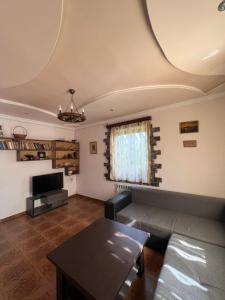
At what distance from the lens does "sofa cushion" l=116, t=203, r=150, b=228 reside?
2.31 metres

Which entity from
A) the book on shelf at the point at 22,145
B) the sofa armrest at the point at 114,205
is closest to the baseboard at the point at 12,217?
the book on shelf at the point at 22,145

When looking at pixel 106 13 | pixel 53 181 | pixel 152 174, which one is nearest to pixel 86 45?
pixel 106 13

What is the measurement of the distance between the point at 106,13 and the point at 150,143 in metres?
2.54

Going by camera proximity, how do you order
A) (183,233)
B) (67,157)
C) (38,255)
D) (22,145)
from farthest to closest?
(67,157) < (22,145) < (38,255) < (183,233)

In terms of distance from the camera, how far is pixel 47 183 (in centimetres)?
385

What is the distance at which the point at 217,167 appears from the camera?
2543mm

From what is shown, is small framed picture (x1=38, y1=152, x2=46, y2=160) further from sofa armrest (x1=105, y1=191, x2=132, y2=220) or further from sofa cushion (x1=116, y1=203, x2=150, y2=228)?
sofa cushion (x1=116, y1=203, x2=150, y2=228)

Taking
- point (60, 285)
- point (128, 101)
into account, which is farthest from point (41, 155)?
point (60, 285)

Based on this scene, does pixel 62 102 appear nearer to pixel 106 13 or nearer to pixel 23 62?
pixel 23 62

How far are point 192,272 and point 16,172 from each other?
3.90m

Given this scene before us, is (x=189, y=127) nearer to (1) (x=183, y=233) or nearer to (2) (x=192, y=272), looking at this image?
(1) (x=183, y=233)

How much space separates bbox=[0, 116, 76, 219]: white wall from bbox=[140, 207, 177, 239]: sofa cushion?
3113mm

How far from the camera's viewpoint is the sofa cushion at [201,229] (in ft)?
5.67

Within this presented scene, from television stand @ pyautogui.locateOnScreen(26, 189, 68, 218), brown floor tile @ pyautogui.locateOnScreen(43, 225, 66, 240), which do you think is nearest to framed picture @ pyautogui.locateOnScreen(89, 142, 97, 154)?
television stand @ pyautogui.locateOnScreen(26, 189, 68, 218)
